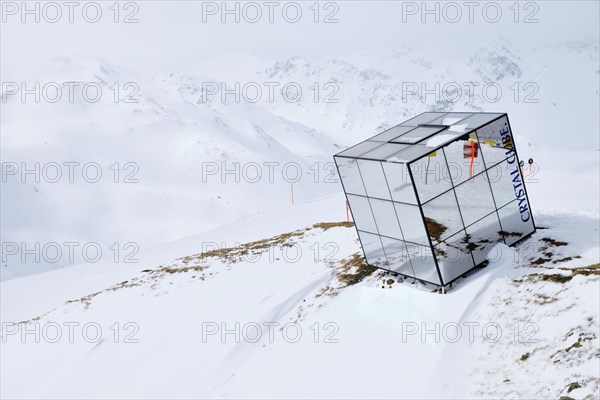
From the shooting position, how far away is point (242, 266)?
25031 millimetres

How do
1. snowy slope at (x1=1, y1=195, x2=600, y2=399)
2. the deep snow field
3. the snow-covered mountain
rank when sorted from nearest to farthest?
snowy slope at (x1=1, y1=195, x2=600, y2=399), the deep snow field, the snow-covered mountain

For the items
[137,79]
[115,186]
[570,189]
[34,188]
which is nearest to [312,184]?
[115,186]

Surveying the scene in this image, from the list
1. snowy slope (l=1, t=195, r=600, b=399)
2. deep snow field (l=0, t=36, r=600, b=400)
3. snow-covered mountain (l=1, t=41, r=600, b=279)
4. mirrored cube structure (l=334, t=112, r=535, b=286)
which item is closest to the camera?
snowy slope (l=1, t=195, r=600, b=399)

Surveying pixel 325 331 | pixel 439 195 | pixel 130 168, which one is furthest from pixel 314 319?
pixel 130 168

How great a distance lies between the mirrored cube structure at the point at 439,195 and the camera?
1435cm

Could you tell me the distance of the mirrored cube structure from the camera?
1435cm

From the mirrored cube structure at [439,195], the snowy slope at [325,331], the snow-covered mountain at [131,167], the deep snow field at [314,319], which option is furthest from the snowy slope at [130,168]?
the mirrored cube structure at [439,195]

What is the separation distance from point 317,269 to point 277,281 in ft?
5.84

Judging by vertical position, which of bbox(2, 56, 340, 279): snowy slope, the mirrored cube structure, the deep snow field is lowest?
bbox(2, 56, 340, 279): snowy slope

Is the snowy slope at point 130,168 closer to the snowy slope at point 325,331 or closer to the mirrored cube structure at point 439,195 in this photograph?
the snowy slope at point 325,331

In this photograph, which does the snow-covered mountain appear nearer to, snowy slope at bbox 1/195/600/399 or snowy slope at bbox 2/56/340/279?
snowy slope at bbox 2/56/340/279

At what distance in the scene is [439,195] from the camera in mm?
14312

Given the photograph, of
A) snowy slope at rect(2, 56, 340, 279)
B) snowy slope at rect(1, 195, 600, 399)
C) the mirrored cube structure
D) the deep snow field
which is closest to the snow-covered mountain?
snowy slope at rect(2, 56, 340, 279)

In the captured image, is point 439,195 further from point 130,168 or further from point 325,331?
point 130,168
